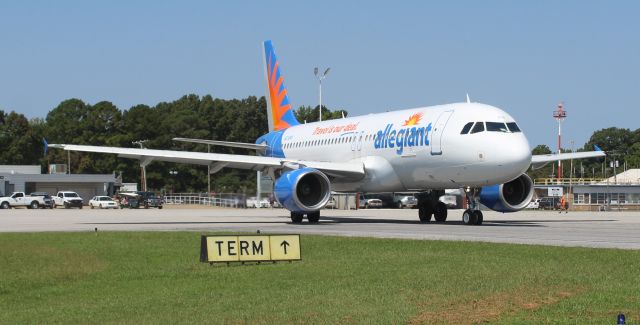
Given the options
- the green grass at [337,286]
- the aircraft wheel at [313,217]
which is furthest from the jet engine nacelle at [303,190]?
the green grass at [337,286]

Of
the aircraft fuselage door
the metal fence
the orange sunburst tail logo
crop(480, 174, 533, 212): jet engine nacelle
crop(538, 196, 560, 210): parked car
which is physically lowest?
crop(538, 196, 560, 210): parked car

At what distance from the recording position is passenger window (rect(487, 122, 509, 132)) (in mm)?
33844

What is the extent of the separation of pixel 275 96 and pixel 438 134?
723 inches

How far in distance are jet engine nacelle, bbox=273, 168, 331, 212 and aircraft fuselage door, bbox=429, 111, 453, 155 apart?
4.30 meters

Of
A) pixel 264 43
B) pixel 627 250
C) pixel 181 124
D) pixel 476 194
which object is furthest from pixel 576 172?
pixel 627 250

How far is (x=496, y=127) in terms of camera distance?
33906mm

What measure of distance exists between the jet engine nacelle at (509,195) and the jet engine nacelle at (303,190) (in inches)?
232

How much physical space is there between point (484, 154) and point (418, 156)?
3233 millimetres

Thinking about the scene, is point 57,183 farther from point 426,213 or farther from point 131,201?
point 426,213

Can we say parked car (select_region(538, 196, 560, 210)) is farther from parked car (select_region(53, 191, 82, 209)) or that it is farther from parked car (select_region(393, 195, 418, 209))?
parked car (select_region(53, 191, 82, 209))

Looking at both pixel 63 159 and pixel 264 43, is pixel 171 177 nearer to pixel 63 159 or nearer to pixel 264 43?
pixel 63 159

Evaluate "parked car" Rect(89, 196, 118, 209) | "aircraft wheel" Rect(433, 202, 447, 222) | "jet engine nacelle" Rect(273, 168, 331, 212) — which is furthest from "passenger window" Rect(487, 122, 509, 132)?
"parked car" Rect(89, 196, 118, 209)

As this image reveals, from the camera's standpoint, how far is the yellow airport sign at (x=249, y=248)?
1947 centimetres

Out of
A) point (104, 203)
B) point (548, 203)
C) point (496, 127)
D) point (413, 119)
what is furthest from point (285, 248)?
point (548, 203)
